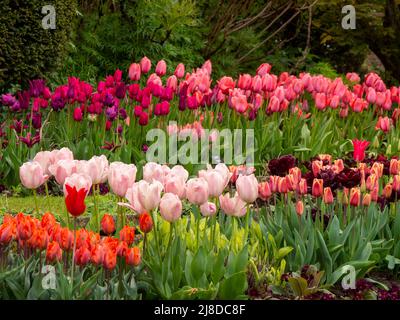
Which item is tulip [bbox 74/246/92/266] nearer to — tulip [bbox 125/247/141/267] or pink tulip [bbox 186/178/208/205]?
tulip [bbox 125/247/141/267]

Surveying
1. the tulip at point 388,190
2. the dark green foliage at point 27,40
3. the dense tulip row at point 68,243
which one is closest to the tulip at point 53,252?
the dense tulip row at point 68,243

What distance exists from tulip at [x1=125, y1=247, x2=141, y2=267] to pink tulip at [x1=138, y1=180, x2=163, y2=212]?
7.7 inches

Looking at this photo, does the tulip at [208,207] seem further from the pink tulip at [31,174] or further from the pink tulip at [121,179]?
the pink tulip at [31,174]

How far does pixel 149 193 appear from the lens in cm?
356

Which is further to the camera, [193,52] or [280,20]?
[280,20]

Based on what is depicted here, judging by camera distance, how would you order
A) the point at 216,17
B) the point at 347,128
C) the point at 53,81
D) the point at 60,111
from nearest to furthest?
1. the point at 60,111
2. the point at 347,128
3. the point at 53,81
4. the point at 216,17

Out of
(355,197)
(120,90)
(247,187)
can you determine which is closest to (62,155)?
(247,187)

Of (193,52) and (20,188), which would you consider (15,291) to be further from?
(193,52)

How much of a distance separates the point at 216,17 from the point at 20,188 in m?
5.98

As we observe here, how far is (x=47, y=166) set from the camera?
418 cm

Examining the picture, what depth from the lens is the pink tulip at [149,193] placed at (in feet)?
11.6

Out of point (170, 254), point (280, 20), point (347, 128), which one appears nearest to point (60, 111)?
point (347, 128)

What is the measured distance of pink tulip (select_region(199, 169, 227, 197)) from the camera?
3756 mm

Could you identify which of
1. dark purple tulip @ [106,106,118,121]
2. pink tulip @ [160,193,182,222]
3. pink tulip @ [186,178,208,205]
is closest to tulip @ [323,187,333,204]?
pink tulip @ [186,178,208,205]
